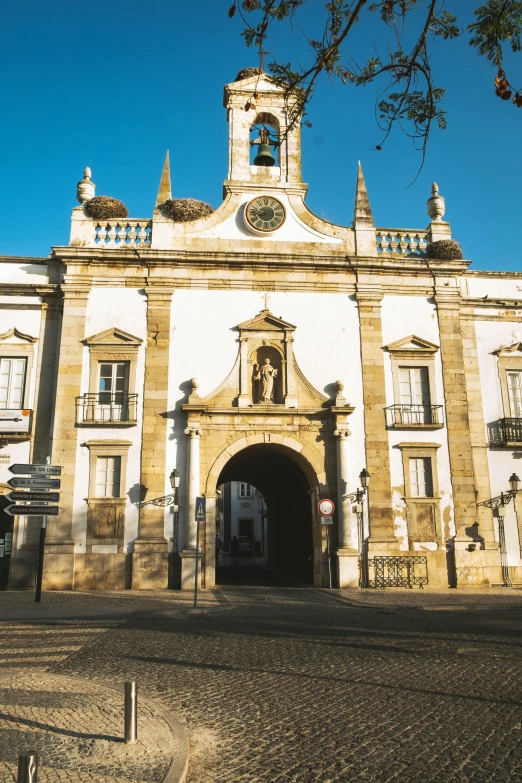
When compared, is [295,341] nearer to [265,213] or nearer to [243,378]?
[243,378]

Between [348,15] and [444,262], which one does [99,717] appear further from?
[444,262]

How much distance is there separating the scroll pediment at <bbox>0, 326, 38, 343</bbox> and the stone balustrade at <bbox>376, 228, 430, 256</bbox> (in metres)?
10.8

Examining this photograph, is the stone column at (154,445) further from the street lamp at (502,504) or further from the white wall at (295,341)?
the street lamp at (502,504)

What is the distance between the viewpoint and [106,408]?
700 inches

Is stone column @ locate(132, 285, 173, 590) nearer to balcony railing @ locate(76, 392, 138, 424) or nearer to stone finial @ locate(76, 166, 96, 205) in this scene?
balcony railing @ locate(76, 392, 138, 424)

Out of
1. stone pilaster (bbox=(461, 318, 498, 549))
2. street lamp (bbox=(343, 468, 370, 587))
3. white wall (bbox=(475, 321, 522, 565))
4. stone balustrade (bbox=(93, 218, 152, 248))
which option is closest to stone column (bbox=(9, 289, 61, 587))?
stone balustrade (bbox=(93, 218, 152, 248))

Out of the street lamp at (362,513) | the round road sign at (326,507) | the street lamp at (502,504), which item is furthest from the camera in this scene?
the street lamp at (502,504)

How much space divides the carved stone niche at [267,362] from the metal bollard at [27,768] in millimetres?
15248

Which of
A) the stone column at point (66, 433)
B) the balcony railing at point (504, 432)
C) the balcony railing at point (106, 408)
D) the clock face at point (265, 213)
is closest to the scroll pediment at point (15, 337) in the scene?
the stone column at point (66, 433)

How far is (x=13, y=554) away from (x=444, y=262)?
1493 centimetres

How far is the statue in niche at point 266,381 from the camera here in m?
18.2

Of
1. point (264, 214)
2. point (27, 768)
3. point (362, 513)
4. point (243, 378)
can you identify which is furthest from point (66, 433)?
point (27, 768)

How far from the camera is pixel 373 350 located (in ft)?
61.7

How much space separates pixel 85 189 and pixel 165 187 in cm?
246
